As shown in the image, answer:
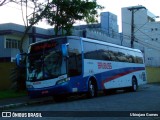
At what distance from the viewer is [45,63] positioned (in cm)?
1956

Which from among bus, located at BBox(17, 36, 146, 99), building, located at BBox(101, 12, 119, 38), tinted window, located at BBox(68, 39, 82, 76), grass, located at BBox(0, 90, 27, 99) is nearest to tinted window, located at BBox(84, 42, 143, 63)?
bus, located at BBox(17, 36, 146, 99)

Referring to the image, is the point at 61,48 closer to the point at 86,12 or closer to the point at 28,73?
the point at 28,73

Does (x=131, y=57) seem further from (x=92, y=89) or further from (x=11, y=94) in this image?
(x=11, y=94)

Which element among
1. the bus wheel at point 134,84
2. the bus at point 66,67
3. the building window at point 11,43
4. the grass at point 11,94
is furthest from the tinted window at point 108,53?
the building window at point 11,43

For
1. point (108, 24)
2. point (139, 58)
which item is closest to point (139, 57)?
point (139, 58)

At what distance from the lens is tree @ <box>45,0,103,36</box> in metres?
25.7

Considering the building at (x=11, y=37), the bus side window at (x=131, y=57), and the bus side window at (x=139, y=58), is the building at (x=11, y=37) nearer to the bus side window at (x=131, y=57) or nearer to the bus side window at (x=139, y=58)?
the bus side window at (x=139, y=58)

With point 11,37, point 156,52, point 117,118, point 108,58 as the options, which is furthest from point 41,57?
point 156,52

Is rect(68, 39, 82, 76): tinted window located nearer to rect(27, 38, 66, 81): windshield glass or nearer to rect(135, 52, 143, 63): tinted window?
rect(27, 38, 66, 81): windshield glass

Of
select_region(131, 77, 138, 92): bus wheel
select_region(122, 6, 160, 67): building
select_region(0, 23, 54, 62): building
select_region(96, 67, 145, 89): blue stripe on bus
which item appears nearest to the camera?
select_region(96, 67, 145, 89): blue stripe on bus

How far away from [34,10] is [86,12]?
3488mm

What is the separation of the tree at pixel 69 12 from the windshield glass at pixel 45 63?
640 centimetres

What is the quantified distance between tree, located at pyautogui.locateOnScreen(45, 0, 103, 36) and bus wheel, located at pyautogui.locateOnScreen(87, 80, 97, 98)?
223 inches

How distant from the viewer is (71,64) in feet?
65.2
